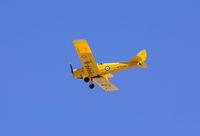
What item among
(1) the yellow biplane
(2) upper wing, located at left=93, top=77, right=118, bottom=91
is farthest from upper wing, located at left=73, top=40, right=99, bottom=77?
(2) upper wing, located at left=93, top=77, right=118, bottom=91

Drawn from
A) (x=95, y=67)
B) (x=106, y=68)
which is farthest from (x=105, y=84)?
(x=95, y=67)

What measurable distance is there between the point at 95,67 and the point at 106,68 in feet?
6.82

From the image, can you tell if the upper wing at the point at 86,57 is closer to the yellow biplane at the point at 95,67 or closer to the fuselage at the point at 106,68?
the yellow biplane at the point at 95,67

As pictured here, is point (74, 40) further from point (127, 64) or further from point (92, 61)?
point (127, 64)

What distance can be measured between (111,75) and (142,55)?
5.84 m

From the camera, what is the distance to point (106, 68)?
3423 inches

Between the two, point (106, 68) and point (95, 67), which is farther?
point (106, 68)

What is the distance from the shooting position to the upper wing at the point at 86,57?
83.4 m

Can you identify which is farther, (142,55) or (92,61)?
(142,55)

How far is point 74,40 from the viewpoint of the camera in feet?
272

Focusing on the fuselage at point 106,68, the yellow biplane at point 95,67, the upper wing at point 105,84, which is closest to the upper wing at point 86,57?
the yellow biplane at point 95,67

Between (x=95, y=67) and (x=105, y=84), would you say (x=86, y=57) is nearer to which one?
(x=95, y=67)

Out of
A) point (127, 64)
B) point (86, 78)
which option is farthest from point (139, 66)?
point (86, 78)

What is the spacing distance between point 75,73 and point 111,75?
14.9ft
